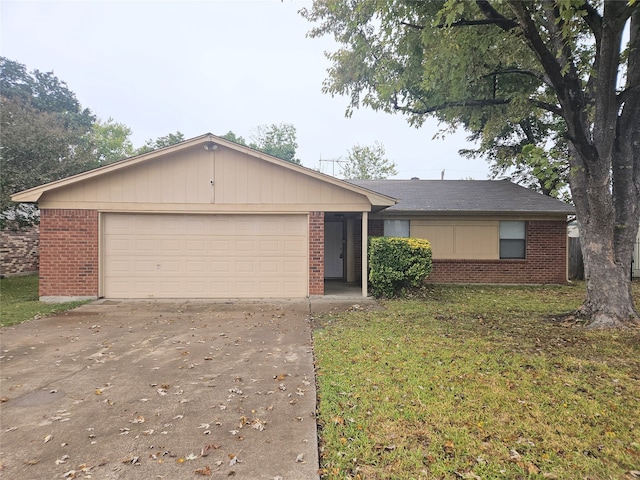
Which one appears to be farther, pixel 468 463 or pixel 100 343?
pixel 100 343

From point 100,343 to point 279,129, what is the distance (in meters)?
43.2

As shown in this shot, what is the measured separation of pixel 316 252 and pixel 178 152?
4.38 m

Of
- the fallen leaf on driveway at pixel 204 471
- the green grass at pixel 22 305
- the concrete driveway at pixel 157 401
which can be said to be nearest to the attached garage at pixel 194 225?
the green grass at pixel 22 305

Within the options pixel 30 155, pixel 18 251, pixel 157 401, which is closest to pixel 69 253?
pixel 30 155

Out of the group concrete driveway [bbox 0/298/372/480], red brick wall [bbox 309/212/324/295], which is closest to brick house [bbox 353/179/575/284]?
red brick wall [bbox 309/212/324/295]

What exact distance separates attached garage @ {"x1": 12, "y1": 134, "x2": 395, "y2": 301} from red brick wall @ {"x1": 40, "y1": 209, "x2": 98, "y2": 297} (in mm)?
25

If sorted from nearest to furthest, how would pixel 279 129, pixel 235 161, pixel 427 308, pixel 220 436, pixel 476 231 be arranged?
pixel 220 436, pixel 427 308, pixel 235 161, pixel 476 231, pixel 279 129

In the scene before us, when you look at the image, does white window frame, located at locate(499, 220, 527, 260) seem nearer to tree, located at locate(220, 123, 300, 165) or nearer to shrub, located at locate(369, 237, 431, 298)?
shrub, located at locate(369, 237, 431, 298)

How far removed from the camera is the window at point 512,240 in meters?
12.6

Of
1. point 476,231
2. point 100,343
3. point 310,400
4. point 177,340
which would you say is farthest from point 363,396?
point 476,231

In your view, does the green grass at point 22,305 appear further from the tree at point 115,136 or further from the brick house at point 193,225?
the tree at point 115,136

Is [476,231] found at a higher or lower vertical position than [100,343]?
higher

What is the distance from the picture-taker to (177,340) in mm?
5883

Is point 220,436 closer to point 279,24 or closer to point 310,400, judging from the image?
point 310,400
